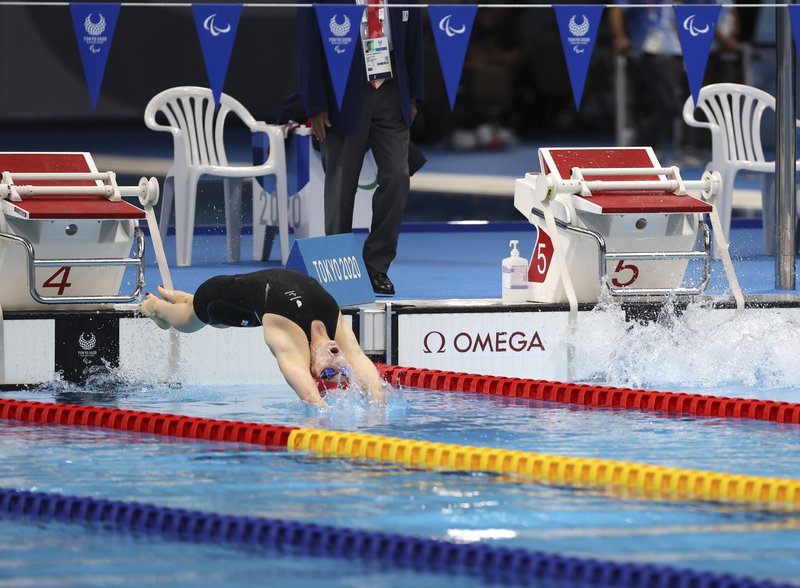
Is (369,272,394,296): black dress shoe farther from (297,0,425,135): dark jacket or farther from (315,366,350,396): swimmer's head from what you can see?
(315,366,350,396): swimmer's head

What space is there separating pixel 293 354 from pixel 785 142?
2836 millimetres

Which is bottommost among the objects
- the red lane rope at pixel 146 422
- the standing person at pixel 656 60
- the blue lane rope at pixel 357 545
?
the blue lane rope at pixel 357 545

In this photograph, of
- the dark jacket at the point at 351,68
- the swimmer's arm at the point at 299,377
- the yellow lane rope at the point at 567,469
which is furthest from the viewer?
the dark jacket at the point at 351,68

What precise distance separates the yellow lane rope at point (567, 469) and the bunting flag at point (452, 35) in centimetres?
217

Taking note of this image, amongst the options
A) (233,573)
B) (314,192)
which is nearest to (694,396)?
(233,573)

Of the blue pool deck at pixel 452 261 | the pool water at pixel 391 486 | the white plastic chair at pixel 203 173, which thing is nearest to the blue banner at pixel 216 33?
the blue pool deck at pixel 452 261

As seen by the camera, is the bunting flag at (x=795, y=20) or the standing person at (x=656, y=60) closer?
the bunting flag at (x=795, y=20)

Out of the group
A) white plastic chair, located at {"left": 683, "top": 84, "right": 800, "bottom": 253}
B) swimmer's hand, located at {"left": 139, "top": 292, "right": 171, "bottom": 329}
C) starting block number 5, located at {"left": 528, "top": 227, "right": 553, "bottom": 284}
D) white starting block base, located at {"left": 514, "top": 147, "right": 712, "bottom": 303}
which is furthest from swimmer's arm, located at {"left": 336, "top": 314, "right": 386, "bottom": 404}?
white plastic chair, located at {"left": 683, "top": 84, "right": 800, "bottom": 253}

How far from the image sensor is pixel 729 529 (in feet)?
13.6

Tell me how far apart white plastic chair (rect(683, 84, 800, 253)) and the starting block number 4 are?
190 cm

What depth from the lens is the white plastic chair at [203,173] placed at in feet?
26.6

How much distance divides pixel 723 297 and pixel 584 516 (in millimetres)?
2626

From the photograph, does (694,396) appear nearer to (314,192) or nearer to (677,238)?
(677,238)

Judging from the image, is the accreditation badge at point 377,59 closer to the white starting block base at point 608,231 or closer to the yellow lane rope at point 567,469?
the white starting block base at point 608,231
